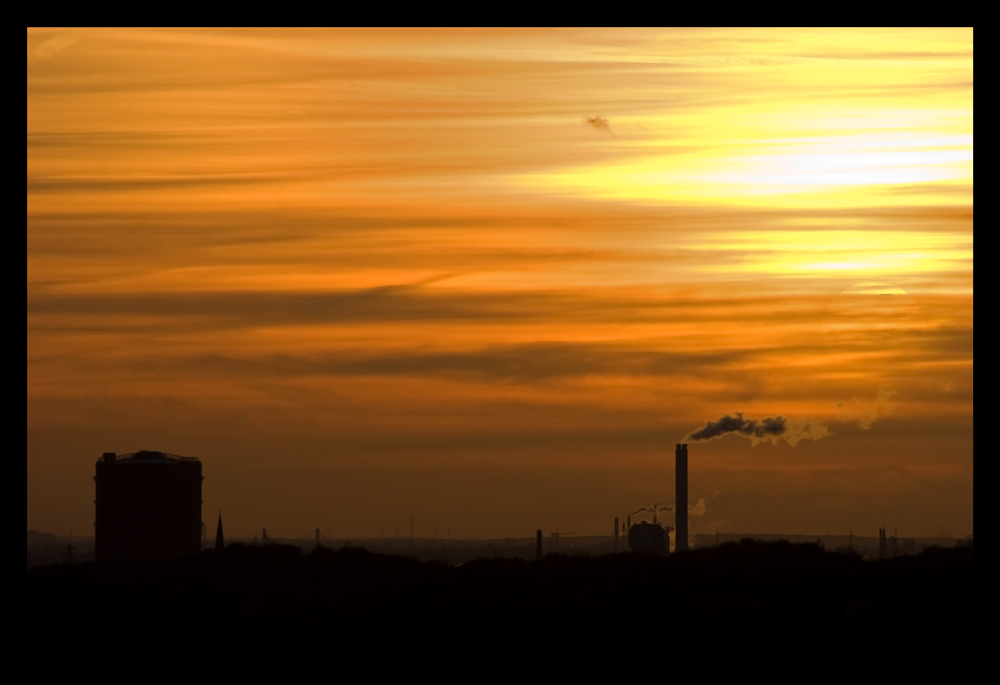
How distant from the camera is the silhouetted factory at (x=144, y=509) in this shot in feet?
205

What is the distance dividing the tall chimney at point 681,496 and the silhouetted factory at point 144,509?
39070mm

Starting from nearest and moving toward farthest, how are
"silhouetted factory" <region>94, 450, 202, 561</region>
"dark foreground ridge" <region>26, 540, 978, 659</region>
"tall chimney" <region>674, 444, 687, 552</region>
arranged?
"dark foreground ridge" <region>26, 540, 978, 659</region>, "silhouetted factory" <region>94, 450, 202, 561</region>, "tall chimney" <region>674, 444, 687, 552</region>

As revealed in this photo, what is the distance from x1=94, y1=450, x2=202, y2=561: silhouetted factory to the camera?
205 feet

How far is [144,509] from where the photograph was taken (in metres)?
63.0

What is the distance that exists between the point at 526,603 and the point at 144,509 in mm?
32020

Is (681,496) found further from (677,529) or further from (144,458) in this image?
(144,458)

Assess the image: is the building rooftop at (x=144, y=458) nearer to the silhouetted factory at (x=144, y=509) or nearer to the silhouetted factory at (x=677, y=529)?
the silhouetted factory at (x=144, y=509)

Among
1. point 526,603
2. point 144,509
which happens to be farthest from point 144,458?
point 526,603

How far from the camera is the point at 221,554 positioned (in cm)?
4922

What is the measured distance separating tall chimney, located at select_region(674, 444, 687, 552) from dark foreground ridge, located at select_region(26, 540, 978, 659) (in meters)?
45.3

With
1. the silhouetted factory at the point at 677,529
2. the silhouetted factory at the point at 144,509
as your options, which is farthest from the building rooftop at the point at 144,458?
the silhouetted factory at the point at 677,529

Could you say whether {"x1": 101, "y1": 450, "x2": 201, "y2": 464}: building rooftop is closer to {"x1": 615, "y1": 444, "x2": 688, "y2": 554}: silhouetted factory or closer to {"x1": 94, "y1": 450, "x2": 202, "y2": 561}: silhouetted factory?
{"x1": 94, "y1": 450, "x2": 202, "y2": 561}: silhouetted factory

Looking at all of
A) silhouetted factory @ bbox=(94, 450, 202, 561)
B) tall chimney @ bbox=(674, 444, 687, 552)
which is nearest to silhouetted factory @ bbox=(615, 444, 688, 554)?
tall chimney @ bbox=(674, 444, 687, 552)

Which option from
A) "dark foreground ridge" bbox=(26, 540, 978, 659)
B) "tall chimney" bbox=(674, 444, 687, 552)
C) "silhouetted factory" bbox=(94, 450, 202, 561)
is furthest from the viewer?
"tall chimney" bbox=(674, 444, 687, 552)
